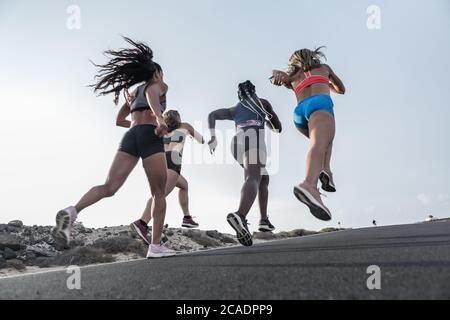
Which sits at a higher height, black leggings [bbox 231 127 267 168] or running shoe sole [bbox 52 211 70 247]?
black leggings [bbox 231 127 267 168]

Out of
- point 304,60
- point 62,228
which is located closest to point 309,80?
point 304,60

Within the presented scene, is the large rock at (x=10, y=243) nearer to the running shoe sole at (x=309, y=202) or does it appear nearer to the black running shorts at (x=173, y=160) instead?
the black running shorts at (x=173, y=160)

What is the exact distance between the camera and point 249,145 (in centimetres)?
550

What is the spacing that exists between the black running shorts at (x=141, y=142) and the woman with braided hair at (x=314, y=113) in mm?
1577

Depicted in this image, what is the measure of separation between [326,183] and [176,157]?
421cm

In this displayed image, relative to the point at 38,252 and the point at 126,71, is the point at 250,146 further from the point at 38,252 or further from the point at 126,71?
the point at 38,252

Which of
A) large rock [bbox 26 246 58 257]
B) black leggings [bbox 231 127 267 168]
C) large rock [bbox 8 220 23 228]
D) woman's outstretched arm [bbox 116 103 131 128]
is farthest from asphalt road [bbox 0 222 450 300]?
large rock [bbox 8 220 23 228]

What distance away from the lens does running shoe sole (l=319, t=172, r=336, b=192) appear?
3.68 m

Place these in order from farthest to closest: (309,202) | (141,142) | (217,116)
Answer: (217,116) → (141,142) → (309,202)

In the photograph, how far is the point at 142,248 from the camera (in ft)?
30.2

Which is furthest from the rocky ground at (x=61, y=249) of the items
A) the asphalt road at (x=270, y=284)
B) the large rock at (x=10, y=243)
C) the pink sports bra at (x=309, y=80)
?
the asphalt road at (x=270, y=284)

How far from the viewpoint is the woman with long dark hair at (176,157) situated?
6723 millimetres

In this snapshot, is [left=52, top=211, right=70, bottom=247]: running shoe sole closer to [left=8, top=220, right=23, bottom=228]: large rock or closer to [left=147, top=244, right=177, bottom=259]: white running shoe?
[left=147, top=244, right=177, bottom=259]: white running shoe

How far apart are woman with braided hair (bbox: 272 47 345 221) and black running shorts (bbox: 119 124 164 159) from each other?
1.58 meters
